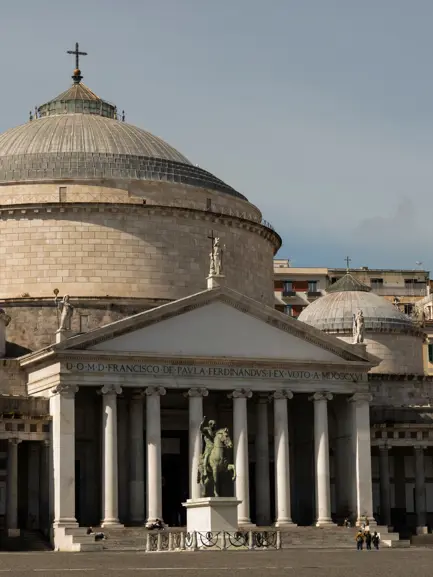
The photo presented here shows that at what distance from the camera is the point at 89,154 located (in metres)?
82.4

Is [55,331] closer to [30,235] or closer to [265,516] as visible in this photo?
[30,235]

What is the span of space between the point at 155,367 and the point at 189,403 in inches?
97.1

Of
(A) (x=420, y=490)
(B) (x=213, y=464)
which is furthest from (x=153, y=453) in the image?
(A) (x=420, y=490)

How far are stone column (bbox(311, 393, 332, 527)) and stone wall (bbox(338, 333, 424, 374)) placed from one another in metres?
15.2

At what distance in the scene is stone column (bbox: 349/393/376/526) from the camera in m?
74.8

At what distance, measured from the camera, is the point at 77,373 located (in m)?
70.0

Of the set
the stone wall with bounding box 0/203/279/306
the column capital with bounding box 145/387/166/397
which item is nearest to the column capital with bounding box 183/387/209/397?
the column capital with bounding box 145/387/166/397

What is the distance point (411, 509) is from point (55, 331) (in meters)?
20.6

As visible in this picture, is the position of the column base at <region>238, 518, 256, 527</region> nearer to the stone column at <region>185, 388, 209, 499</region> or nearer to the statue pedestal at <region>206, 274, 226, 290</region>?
the stone column at <region>185, 388, 209, 499</region>

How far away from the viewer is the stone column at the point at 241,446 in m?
72.4

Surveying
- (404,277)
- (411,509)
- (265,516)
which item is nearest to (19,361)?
(265,516)

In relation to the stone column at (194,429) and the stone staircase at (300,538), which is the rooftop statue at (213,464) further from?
the stone column at (194,429)

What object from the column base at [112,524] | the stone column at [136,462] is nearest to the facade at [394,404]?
the stone column at [136,462]

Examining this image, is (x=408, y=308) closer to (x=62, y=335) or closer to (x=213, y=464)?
(x=62, y=335)
